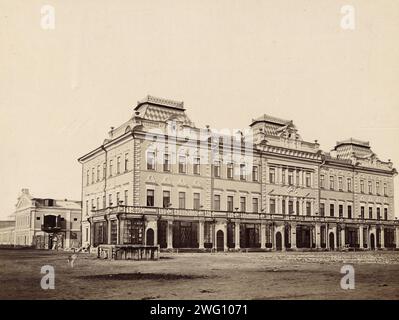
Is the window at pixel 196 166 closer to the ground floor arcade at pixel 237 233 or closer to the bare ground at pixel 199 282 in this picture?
the ground floor arcade at pixel 237 233

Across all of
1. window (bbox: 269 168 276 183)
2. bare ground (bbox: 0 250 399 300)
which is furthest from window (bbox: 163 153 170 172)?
bare ground (bbox: 0 250 399 300)

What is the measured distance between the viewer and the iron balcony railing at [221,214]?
120 ft

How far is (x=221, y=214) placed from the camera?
40688 millimetres

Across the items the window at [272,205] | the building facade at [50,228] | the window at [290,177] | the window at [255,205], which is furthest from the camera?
the building facade at [50,228]

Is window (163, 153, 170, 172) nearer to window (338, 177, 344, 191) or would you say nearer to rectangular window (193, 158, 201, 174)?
rectangular window (193, 158, 201, 174)

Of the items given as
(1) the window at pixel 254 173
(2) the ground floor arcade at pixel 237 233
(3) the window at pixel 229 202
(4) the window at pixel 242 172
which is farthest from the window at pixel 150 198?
(1) the window at pixel 254 173

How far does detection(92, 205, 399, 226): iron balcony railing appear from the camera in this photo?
1442 inches

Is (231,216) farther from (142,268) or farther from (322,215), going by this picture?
(142,268)

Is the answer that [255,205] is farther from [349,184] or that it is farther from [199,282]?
[199,282]

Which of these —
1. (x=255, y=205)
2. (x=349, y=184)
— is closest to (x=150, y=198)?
(x=255, y=205)

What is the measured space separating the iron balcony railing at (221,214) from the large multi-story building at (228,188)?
3.2 inches

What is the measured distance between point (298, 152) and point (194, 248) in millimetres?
14298
